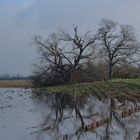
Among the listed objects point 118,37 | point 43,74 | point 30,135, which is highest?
point 118,37

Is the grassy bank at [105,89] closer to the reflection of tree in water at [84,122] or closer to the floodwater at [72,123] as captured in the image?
the reflection of tree in water at [84,122]

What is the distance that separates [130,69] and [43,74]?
17.0 m

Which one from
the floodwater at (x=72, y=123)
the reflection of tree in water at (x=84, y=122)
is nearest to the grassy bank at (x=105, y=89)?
the reflection of tree in water at (x=84, y=122)

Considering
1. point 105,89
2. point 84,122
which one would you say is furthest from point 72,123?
point 105,89

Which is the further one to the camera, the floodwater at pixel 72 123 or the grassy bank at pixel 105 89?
the grassy bank at pixel 105 89

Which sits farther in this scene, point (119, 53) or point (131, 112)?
point (119, 53)

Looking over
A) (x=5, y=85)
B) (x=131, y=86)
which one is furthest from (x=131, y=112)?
(x=5, y=85)

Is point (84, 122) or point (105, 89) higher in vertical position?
point (105, 89)

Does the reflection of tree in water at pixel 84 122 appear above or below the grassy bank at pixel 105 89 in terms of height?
below

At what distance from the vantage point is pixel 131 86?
46125mm

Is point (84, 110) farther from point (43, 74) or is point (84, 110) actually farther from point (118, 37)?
point (118, 37)

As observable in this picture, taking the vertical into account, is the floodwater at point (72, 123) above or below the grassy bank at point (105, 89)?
below

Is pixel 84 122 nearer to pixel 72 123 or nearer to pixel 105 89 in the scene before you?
pixel 72 123

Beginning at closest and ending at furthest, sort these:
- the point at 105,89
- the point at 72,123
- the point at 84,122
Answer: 1. the point at 72,123
2. the point at 84,122
3. the point at 105,89
